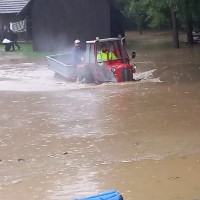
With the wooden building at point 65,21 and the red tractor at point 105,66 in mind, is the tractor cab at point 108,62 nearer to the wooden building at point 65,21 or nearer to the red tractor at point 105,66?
the red tractor at point 105,66

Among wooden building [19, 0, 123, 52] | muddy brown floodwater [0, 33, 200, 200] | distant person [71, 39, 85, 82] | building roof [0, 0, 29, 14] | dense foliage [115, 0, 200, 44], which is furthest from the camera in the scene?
building roof [0, 0, 29, 14]

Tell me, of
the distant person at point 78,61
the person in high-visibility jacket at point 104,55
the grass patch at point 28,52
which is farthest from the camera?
the grass patch at point 28,52

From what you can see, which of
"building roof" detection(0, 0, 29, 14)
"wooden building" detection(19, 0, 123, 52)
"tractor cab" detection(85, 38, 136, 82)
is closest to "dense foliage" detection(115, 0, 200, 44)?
"wooden building" detection(19, 0, 123, 52)

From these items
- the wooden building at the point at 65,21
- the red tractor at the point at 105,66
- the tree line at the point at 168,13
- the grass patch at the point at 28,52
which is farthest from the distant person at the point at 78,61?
the wooden building at the point at 65,21

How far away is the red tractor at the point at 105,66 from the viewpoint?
1817 cm

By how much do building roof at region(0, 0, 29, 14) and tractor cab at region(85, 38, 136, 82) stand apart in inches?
998

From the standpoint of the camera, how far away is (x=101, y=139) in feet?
35.7

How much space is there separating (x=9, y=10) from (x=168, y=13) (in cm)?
1351

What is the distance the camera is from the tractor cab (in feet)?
59.5

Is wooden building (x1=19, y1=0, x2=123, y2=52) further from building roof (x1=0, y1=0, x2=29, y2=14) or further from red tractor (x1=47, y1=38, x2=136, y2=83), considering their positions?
red tractor (x1=47, y1=38, x2=136, y2=83)

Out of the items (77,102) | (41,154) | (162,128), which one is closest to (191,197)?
(41,154)

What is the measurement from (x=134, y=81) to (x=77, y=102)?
3.63 meters

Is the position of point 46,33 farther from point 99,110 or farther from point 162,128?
point 162,128

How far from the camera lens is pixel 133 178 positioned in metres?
8.30
